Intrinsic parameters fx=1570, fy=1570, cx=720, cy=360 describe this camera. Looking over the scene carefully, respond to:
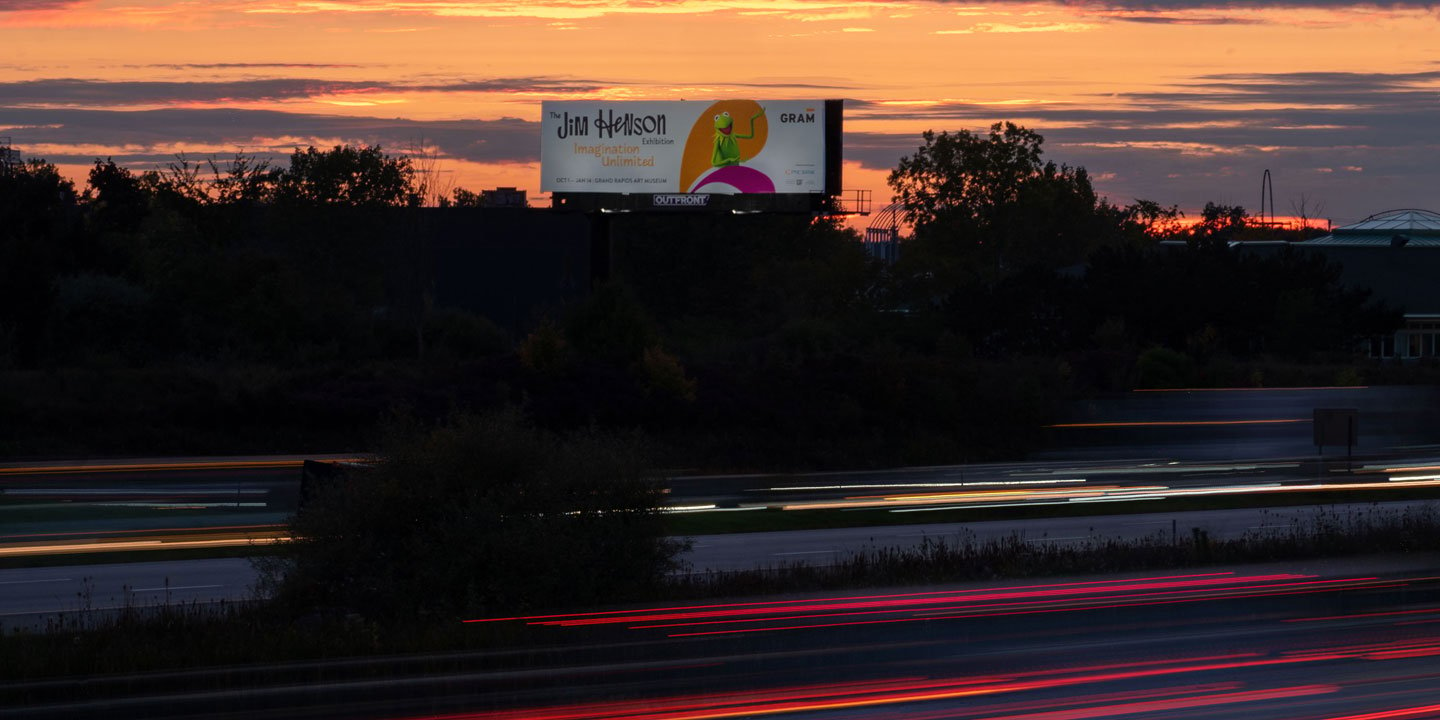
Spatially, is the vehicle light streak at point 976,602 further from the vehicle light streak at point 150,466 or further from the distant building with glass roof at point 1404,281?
the distant building with glass roof at point 1404,281

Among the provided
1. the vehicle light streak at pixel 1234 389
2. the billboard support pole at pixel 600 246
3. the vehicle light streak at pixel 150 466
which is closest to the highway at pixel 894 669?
the vehicle light streak at pixel 150 466

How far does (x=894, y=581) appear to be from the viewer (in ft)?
58.8

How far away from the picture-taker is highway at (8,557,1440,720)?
437 inches

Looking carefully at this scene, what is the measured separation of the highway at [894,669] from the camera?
11109mm

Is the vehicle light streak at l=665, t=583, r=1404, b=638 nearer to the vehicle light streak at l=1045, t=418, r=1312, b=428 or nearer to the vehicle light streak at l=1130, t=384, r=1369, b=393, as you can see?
the vehicle light streak at l=1045, t=418, r=1312, b=428

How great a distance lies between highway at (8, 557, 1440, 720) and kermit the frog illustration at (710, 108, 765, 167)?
34.1m

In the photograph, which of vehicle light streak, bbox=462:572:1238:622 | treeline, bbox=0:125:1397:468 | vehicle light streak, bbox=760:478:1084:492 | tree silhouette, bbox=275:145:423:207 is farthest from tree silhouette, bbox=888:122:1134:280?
vehicle light streak, bbox=462:572:1238:622

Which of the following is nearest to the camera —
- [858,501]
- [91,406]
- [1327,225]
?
[858,501]

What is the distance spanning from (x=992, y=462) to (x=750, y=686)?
3127 centimetres

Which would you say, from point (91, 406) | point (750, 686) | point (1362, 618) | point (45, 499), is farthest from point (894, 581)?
point (91, 406)

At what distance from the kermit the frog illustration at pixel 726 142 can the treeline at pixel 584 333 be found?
520 centimetres

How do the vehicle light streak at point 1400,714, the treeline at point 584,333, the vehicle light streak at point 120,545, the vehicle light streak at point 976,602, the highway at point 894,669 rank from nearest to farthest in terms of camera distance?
the vehicle light streak at point 1400,714
the highway at point 894,669
the vehicle light streak at point 976,602
the vehicle light streak at point 120,545
the treeline at point 584,333

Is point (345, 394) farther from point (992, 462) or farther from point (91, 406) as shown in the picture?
point (992, 462)

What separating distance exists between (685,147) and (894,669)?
38515 millimetres
